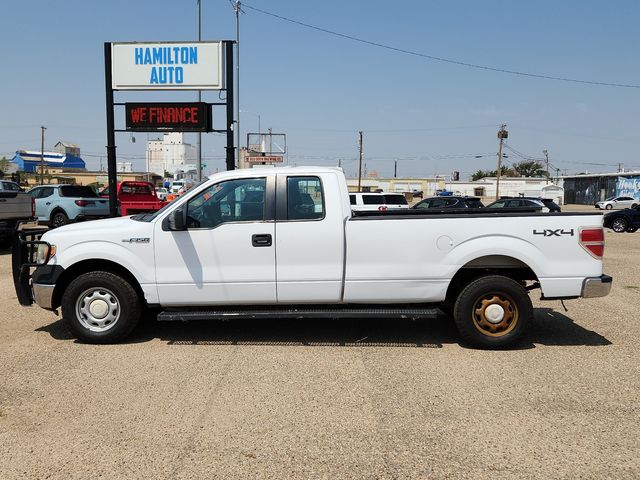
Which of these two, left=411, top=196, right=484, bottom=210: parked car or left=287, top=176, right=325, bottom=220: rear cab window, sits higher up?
left=287, top=176, right=325, bottom=220: rear cab window

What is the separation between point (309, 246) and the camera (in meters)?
5.53

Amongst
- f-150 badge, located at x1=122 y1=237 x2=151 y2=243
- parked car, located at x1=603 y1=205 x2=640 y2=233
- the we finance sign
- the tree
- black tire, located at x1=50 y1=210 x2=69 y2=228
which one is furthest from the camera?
the tree

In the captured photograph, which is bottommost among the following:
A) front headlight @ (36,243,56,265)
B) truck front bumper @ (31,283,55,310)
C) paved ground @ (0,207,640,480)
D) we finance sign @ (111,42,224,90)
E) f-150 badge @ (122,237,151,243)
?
paved ground @ (0,207,640,480)

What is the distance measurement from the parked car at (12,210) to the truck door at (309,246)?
967 cm

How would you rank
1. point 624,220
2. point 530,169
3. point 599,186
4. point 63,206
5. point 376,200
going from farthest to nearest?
point 530,169
point 599,186
point 376,200
point 624,220
point 63,206

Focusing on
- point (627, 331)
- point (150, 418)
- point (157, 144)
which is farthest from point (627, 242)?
point (157, 144)

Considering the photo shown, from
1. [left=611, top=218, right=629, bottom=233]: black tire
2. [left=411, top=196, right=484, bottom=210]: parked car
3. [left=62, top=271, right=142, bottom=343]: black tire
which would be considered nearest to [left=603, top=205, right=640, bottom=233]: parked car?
[left=611, top=218, right=629, bottom=233]: black tire

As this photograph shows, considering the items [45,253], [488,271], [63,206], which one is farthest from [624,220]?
[45,253]

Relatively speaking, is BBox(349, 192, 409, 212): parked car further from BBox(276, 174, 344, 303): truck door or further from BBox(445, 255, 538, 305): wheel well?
BBox(276, 174, 344, 303): truck door

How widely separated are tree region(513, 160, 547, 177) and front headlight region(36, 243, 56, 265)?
479ft

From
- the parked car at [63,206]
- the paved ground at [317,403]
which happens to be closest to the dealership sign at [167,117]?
the parked car at [63,206]

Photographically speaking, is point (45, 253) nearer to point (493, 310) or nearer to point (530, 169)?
point (493, 310)

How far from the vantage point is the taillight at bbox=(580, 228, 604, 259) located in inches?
217

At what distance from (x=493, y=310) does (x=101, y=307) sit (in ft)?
13.7
